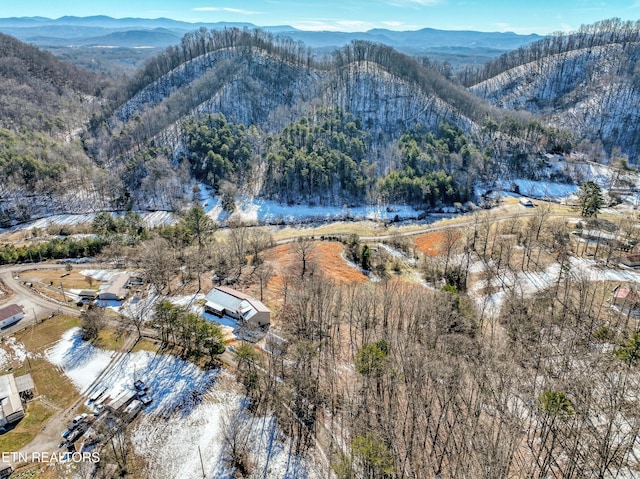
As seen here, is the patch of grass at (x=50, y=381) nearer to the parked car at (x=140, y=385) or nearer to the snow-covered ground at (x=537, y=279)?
the parked car at (x=140, y=385)

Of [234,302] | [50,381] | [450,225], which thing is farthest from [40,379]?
[450,225]

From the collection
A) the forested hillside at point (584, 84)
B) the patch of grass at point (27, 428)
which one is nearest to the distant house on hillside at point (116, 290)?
the patch of grass at point (27, 428)

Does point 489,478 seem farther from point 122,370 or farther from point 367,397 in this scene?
point 122,370

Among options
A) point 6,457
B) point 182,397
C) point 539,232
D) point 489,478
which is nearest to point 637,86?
point 539,232

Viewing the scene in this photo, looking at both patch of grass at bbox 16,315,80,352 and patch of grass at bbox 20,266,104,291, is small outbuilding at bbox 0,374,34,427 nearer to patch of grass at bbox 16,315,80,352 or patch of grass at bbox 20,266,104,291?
patch of grass at bbox 16,315,80,352

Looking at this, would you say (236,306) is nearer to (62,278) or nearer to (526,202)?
(62,278)

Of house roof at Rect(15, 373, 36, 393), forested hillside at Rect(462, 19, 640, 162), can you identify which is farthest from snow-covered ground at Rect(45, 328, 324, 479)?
forested hillside at Rect(462, 19, 640, 162)
